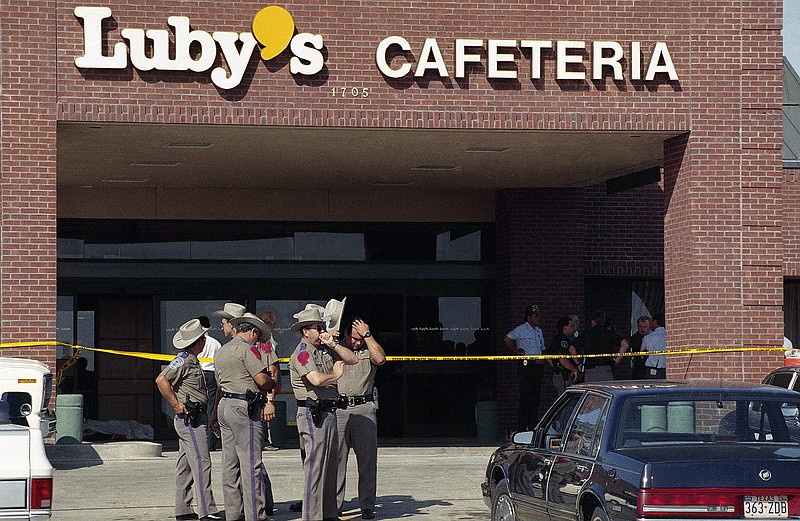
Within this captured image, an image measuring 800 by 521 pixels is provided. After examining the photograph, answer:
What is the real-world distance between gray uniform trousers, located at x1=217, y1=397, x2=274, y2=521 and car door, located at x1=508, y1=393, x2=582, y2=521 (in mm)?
2730

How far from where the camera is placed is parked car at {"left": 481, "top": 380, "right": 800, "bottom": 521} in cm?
806

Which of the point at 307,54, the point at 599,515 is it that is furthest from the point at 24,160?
the point at 599,515

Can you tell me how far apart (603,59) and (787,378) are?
18.4ft

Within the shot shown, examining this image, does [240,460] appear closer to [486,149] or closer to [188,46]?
[188,46]

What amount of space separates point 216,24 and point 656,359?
8583mm

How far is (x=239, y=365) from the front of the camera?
1219cm

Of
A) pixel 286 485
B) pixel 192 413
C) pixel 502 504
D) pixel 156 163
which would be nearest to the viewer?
pixel 502 504

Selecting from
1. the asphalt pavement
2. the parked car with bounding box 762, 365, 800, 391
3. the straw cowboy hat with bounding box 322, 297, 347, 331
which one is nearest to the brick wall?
the asphalt pavement

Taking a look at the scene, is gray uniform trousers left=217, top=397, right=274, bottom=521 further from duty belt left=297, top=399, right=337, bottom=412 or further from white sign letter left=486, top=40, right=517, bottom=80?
white sign letter left=486, top=40, right=517, bottom=80

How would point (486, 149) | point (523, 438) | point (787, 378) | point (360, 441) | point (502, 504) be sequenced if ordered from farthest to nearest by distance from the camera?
1. point (486, 149)
2. point (787, 378)
3. point (360, 441)
4. point (502, 504)
5. point (523, 438)

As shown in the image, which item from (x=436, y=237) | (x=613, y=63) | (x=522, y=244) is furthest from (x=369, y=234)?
(x=613, y=63)

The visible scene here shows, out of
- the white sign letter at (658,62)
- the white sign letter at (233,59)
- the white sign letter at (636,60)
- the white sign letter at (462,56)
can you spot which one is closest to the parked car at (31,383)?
the white sign letter at (233,59)

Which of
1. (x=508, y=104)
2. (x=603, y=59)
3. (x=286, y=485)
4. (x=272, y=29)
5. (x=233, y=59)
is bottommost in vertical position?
(x=286, y=485)

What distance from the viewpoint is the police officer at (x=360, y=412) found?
42.5 ft
